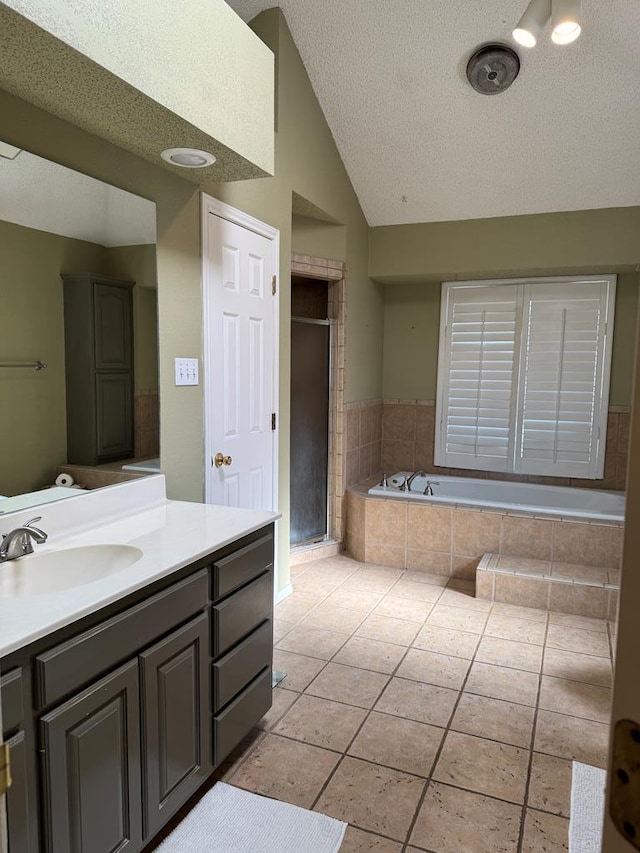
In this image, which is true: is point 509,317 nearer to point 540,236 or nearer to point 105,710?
point 540,236

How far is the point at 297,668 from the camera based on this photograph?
2.72m

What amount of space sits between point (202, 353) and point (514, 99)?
239 cm

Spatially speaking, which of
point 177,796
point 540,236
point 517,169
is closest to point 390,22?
point 517,169

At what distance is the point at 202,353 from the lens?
2588 mm

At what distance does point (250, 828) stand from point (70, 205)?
6.66ft

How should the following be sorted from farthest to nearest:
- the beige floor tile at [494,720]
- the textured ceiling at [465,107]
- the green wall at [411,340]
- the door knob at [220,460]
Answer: the green wall at [411,340] → the textured ceiling at [465,107] → the door knob at [220,460] → the beige floor tile at [494,720]

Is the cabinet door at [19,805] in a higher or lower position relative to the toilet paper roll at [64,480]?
lower

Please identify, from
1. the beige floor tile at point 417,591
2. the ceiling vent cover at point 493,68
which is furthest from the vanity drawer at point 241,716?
the ceiling vent cover at point 493,68

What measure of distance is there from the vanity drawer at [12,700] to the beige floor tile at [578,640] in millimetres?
2611

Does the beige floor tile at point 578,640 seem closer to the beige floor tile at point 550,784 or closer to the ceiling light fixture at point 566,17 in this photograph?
the beige floor tile at point 550,784

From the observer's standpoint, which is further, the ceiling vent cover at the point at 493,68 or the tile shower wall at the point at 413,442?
the tile shower wall at the point at 413,442

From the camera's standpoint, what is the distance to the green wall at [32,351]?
173 centimetres

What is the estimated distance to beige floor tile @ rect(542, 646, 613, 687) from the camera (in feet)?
8.83

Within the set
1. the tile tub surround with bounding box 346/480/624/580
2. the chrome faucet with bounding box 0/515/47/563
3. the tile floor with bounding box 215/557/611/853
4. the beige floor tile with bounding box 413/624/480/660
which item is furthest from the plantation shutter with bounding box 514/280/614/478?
the chrome faucet with bounding box 0/515/47/563
